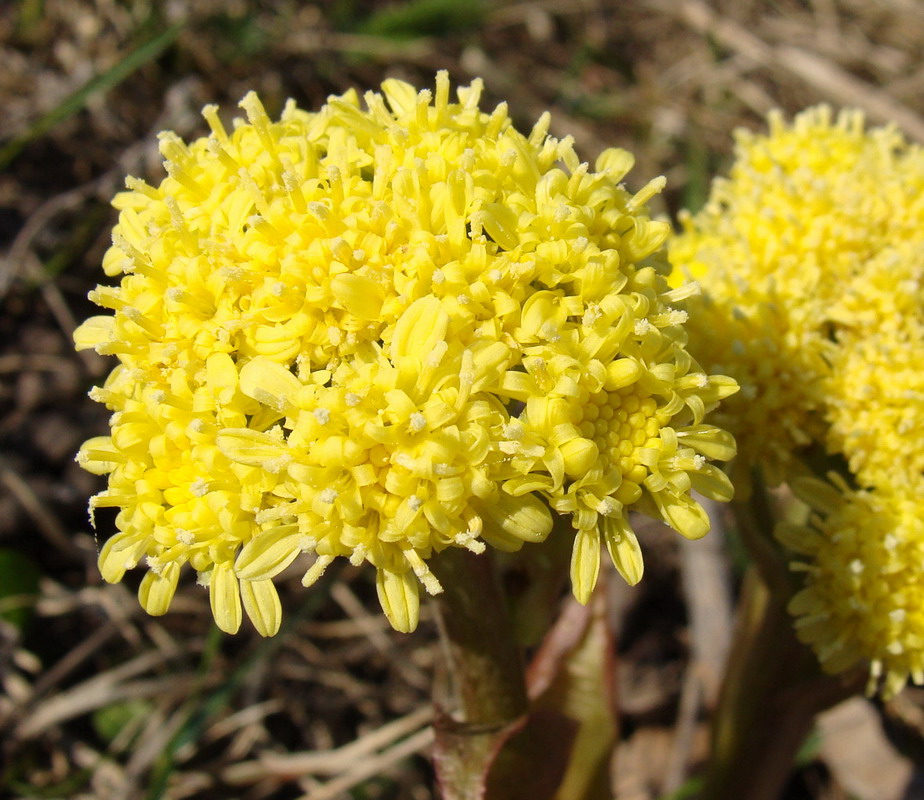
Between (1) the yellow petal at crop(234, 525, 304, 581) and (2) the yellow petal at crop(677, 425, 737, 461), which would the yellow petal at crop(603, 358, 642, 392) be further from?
(1) the yellow petal at crop(234, 525, 304, 581)

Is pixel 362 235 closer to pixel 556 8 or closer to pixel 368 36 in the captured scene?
pixel 368 36

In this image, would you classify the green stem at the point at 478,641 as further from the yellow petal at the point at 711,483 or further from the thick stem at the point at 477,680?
the yellow petal at the point at 711,483

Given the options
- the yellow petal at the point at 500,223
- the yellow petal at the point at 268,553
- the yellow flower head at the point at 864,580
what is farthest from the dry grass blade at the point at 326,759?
the yellow petal at the point at 500,223

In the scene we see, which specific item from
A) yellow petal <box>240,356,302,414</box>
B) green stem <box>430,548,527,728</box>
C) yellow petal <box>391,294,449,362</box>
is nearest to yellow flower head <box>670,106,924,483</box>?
green stem <box>430,548,527,728</box>

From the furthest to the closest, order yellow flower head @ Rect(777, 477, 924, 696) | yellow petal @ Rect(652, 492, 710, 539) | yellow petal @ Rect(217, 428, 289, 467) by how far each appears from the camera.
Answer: yellow flower head @ Rect(777, 477, 924, 696)
yellow petal @ Rect(652, 492, 710, 539)
yellow petal @ Rect(217, 428, 289, 467)

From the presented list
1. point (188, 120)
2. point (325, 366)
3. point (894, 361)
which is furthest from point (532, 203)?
point (188, 120)

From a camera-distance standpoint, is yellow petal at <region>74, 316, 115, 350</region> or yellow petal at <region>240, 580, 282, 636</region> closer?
yellow petal at <region>240, 580, 282, 636</region>
